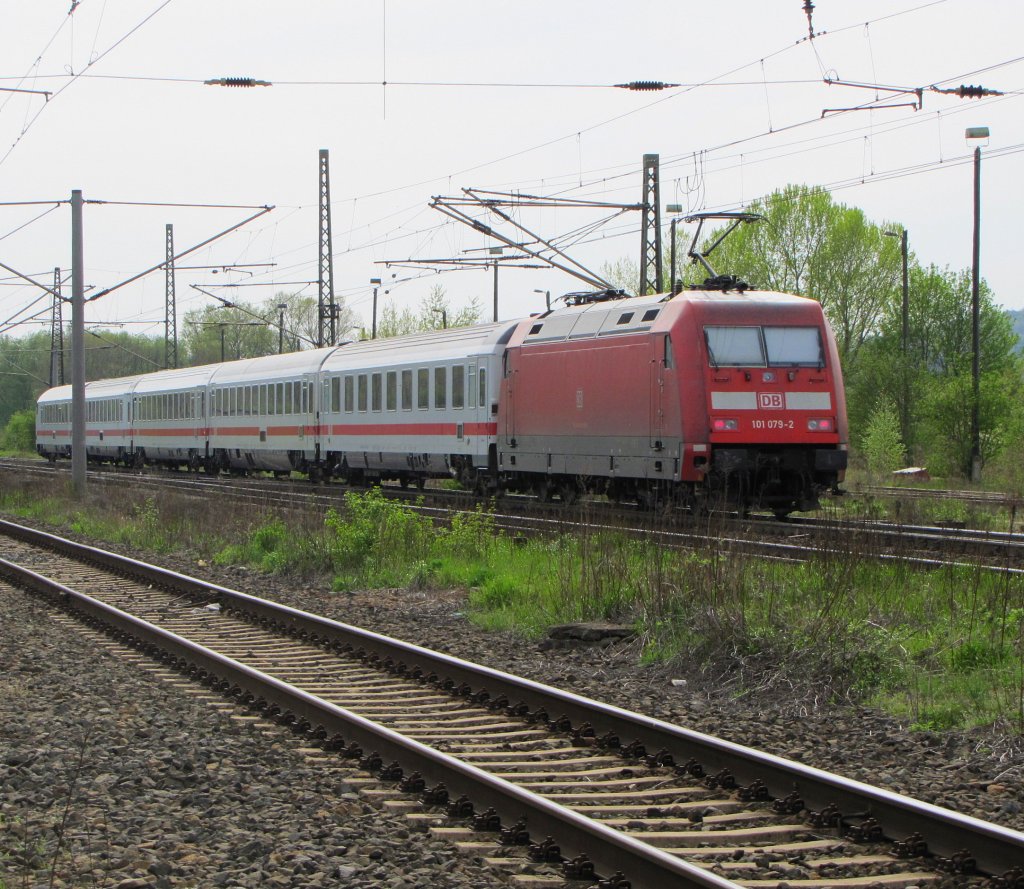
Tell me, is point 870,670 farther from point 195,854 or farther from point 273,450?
point 273,450

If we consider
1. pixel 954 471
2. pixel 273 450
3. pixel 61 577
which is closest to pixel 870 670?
pixel 61 577

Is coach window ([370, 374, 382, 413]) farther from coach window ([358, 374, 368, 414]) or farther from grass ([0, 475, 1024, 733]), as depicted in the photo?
grass ([0, 475, 1024, 733])

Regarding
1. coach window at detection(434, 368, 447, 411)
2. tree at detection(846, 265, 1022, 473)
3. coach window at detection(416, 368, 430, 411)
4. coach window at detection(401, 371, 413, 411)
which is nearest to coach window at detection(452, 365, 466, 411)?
coach window at detection(434, 368, 447, 411)

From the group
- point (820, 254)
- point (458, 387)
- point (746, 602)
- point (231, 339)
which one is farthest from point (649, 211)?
point (231, 339)

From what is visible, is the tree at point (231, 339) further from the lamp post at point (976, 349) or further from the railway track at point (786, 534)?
the railway track at point (786, 534)

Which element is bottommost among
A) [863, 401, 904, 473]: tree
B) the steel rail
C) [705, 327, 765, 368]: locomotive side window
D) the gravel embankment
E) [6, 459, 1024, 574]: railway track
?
the gravel embankment

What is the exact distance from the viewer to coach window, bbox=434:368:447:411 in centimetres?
2573

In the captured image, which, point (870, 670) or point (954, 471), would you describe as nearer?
point (870, 670)

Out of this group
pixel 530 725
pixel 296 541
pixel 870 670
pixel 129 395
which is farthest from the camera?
pixel 129 395

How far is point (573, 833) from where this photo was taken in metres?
5.21

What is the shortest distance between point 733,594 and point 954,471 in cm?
2492

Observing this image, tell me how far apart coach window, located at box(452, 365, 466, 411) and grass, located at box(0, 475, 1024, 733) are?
836cm

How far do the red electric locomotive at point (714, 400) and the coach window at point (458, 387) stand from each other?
494 cm

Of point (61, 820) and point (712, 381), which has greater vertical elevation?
point (712, 381)
